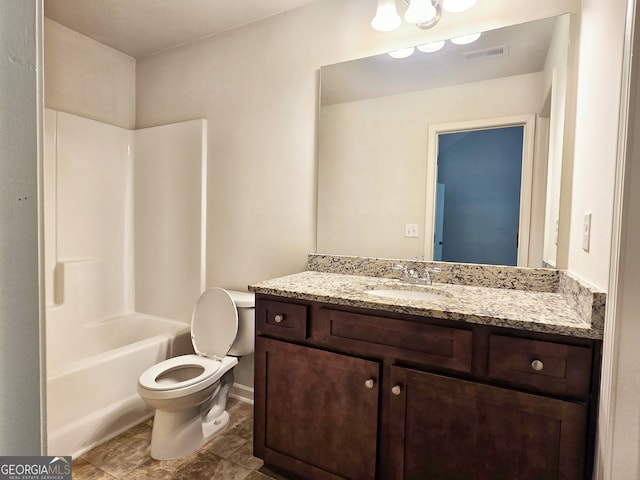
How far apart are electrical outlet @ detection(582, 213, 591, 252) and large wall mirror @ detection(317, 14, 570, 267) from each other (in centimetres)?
32

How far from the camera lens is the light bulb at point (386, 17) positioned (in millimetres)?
1622

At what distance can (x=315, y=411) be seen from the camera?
1.41 metres

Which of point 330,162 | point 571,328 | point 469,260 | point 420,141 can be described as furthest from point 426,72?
point 571,328

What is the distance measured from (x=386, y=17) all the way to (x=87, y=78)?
2.14 metres

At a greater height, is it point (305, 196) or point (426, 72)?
point (426, 72)

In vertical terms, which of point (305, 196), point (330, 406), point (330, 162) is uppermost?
point (330, 162)

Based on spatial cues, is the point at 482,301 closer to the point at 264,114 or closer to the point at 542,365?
the point at 542,365

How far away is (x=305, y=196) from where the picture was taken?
6.66ft

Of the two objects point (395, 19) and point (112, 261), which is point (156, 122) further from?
point (395, 19)

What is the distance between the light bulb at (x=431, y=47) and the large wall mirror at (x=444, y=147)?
18 millimetres

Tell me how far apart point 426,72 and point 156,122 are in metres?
2.02

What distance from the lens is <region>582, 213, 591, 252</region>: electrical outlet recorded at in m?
1.12

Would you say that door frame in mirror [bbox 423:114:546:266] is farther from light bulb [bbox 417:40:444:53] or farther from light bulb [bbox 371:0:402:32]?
light bulb [bbox 371:0:402:32]

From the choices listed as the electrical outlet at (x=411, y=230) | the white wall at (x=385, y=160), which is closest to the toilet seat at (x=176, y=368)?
the white wall at (x=385, y=160)
